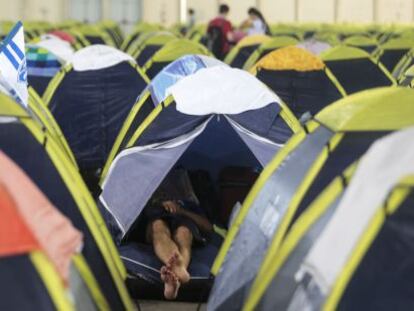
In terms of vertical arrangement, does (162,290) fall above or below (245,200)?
below

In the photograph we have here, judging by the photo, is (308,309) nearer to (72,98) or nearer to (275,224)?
(275,224)

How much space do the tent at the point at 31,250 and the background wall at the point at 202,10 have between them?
2761 cm

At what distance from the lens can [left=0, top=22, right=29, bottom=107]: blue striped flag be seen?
5.98m

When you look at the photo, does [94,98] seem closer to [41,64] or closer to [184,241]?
[41,64]

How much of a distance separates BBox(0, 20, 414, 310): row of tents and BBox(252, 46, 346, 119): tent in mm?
20

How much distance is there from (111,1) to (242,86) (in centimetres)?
2496

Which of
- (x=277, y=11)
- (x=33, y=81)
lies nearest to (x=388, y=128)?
(x=33, y=81)

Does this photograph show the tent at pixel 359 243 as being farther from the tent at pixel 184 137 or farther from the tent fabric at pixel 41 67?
the tent fabric at pixel 41 67

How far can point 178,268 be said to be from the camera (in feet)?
19.0

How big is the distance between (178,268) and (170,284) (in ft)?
0.39

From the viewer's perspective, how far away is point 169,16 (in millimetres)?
31797

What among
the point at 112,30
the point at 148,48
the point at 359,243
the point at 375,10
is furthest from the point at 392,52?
the point at 375,10

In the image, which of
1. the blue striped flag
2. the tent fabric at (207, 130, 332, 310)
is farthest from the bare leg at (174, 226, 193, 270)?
the blue striped flag

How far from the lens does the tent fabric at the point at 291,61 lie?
30.2 feet
